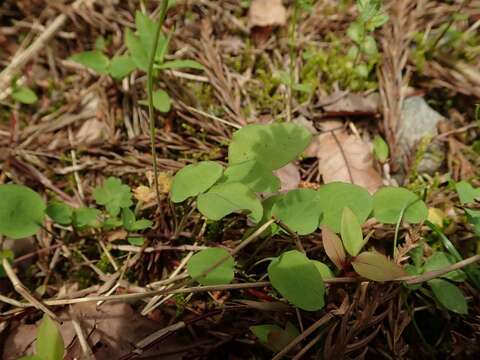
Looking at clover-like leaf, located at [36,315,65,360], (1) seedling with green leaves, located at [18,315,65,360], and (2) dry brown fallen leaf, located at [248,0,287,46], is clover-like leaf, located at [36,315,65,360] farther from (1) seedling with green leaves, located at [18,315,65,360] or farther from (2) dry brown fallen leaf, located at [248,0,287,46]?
(2) dry brown fallen leaf, located at [248,0,287,46]

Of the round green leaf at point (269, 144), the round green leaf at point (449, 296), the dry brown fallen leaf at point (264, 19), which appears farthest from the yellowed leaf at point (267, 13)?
the round green leaf at point (449, 296)

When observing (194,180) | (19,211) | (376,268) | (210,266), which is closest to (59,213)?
(19,211)

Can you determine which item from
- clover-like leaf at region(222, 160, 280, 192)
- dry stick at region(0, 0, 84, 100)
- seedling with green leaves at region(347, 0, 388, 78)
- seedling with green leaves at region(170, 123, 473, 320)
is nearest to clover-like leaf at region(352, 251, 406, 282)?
seedling with green leaves at region(170, 123, 473, 320)

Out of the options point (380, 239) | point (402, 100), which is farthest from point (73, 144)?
point (402, 100)

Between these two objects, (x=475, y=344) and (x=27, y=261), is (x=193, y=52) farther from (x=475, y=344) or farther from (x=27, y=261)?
(x=475, y=344)

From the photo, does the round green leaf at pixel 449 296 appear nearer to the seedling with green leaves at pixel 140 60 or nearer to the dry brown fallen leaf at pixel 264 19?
the seedling with green leaves at pixel 140 60

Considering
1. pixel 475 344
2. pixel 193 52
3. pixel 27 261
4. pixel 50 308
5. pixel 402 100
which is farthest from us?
pixel 193 52
